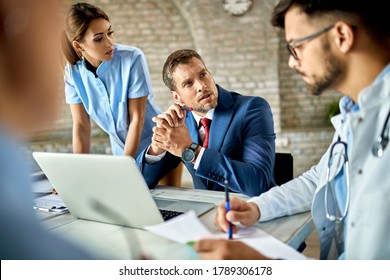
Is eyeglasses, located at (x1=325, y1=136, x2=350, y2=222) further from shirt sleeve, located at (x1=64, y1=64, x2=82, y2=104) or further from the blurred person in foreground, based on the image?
shirt sleeve, located at (x1=64, y1=64, x2=82, y2=104)

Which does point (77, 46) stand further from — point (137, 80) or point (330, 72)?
point (330, 72)

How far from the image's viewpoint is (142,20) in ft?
14.0

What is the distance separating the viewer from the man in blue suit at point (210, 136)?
135 centimetres

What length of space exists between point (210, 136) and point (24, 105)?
3.42ft

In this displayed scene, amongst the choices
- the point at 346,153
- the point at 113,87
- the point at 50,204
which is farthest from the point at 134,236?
the point at 113,87

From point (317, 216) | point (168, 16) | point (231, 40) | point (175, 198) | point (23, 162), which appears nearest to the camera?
point (23, 162)

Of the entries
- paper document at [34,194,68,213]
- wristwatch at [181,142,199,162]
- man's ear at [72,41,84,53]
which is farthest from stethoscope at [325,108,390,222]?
man's ear at [72,41,84,53]

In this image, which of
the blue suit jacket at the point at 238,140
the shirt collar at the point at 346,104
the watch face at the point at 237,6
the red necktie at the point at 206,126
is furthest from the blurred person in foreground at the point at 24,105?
the watch face at the point at 237,6

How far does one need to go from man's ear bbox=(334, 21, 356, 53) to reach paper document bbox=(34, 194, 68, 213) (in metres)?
0.89

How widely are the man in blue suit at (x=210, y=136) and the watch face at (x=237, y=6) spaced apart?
233cm

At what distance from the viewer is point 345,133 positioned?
0.97 m

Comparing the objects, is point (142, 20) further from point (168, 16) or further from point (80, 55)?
point (80, 55)
